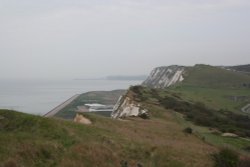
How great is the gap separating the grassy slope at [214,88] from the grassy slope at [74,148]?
54.8m

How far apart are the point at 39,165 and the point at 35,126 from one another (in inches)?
177

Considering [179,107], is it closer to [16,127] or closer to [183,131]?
[183,131]

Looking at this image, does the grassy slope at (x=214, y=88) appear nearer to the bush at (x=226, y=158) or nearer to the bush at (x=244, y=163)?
the bush at (x=226, y=158)

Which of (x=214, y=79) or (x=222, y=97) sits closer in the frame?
(x=222, y=97)

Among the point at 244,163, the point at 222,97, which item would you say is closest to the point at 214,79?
the point at 222,97

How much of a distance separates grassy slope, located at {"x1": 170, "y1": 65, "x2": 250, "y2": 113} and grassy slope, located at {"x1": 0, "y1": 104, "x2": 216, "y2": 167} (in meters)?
54.8

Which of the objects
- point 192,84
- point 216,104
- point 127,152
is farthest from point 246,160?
point 192,84

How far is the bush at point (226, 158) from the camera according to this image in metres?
22.2

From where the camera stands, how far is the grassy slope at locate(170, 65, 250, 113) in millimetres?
81500

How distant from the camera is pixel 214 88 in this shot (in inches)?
4205

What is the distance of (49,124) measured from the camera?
68.3 feet

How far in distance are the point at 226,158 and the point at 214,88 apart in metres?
86.0

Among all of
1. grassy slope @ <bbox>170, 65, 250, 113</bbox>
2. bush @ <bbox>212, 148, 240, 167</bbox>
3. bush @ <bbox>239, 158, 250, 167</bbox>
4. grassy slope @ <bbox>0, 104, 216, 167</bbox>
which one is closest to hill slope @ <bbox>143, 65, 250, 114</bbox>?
grassy slope @ <bbox>170, 65, 250, 113</bbox>

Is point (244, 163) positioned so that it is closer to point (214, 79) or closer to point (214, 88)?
point (214, 88)
